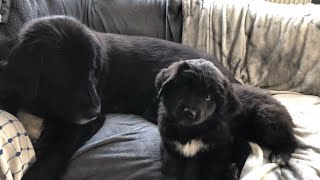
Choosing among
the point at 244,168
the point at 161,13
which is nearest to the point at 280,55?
the point at 161,13

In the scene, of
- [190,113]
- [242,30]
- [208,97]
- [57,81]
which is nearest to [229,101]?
[208,97]

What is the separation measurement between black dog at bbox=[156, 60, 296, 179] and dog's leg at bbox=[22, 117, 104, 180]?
1.34 ft

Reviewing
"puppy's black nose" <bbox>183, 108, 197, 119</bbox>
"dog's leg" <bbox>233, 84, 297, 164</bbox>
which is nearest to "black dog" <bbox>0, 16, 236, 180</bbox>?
"puppy's black nose" <bbox>183, 108, 197, 119</bbox>

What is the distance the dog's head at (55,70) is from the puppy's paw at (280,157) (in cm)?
88

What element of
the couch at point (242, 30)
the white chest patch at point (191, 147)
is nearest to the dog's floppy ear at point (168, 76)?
the white chest patch at point (191, 147)

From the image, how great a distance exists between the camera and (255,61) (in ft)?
8.82

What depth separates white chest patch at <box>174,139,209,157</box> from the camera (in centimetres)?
192

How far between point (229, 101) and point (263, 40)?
0.96 metres

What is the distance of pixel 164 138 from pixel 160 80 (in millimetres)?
287

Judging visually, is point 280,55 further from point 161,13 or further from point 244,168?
point 244,168

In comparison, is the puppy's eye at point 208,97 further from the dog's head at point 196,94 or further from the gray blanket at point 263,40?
the gray blanket at point 263,40

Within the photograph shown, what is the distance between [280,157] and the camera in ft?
6.33

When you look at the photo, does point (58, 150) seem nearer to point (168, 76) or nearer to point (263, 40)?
point (168, 76)

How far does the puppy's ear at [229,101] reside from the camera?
6.09 ft
